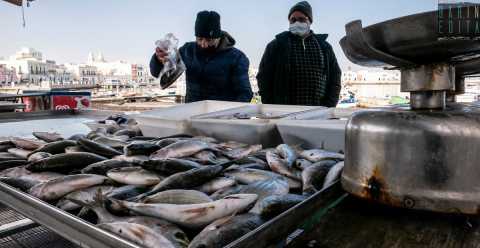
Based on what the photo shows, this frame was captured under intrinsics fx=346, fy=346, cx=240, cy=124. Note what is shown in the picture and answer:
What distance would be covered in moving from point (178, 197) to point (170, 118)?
3.88 feet

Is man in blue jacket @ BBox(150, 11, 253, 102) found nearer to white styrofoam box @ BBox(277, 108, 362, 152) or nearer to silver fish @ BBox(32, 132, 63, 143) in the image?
silver fish @ BBox(32, 132, 63, 143)

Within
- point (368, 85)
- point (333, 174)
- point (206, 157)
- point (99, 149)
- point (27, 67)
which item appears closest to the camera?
point (333, 174)

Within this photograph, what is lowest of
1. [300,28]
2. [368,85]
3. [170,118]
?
[170,118]

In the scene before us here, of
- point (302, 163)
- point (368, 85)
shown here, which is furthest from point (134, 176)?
point (368, 85)

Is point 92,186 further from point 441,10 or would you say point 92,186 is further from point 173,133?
point 441,10

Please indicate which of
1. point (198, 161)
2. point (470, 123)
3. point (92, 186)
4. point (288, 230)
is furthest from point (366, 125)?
point (92, 186)

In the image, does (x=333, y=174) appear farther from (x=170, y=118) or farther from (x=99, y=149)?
(x=170, y=118)

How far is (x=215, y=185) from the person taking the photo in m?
1.19

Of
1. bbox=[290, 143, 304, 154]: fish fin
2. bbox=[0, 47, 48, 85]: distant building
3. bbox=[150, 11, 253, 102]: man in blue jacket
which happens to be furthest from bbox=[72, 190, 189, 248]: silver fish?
bbox=[0, 47, 48, 85]: distant building

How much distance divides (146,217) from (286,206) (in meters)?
0.38

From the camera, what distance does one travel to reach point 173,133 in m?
2.15

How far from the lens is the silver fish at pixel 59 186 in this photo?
1.17 meters

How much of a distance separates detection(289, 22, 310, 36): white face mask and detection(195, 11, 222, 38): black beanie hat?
0.86m

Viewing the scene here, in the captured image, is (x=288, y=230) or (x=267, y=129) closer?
(x=288, y=230)
